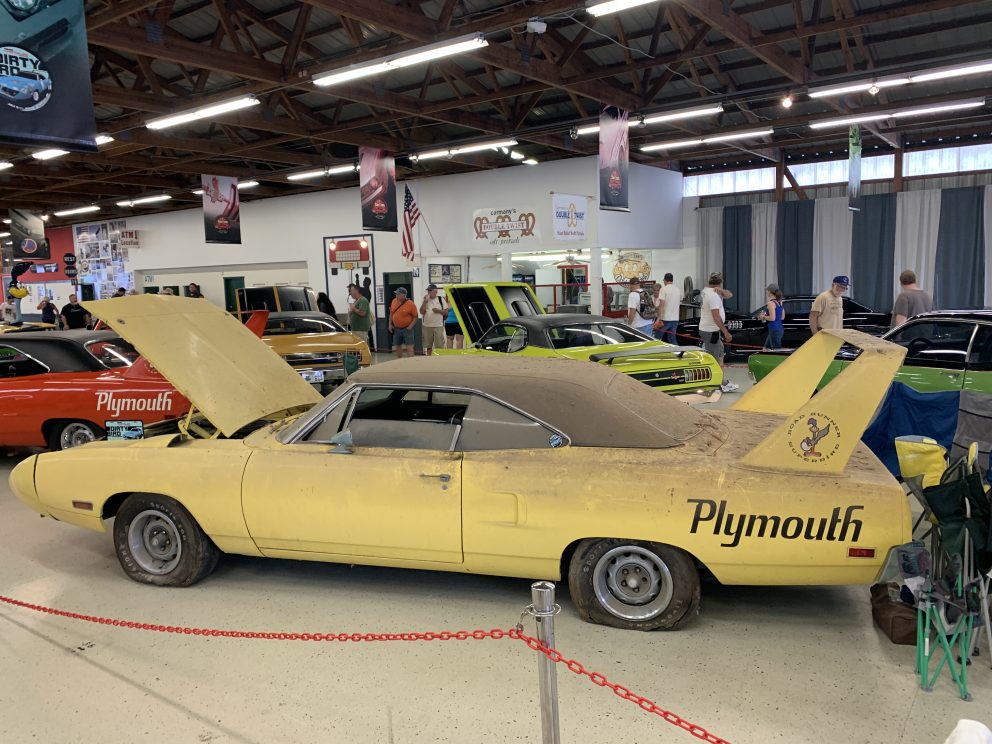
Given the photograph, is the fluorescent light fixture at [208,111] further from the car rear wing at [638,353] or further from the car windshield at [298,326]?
the car rear wing at [638,353]

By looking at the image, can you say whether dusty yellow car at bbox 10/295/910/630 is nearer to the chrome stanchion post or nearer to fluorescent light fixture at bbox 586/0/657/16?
the chrome stanchion post

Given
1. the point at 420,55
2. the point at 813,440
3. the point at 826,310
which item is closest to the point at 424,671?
the point at 813,440

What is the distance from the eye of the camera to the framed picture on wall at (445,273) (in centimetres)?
1833

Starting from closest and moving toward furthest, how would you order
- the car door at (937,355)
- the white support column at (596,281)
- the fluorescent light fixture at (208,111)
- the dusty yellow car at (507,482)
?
the dusty yellow car at (507,482), the car door at (937,355), the fluorescent light fixture at (208,111), the white support column at (596,281)

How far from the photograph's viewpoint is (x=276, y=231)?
21953 mm

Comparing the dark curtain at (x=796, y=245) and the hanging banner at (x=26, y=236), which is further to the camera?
the hanging banner at (x=26, y=236)

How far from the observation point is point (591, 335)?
351 inches

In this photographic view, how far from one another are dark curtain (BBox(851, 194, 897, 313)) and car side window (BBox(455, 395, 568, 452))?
56.6 feet

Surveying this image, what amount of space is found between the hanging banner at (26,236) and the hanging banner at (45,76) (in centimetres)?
2166

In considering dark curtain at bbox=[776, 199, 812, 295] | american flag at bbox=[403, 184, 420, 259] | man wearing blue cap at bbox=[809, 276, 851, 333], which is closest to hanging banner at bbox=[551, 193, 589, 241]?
american flag at bbox=[403, 184, 420, 259]

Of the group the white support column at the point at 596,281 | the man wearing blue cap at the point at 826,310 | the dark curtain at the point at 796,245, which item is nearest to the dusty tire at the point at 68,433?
the man wearing blue cap at the point at 826,310

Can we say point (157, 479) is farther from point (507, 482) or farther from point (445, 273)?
point (445, 273)

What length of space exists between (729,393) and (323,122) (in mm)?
10103

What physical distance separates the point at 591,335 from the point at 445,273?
10048 millimetres
